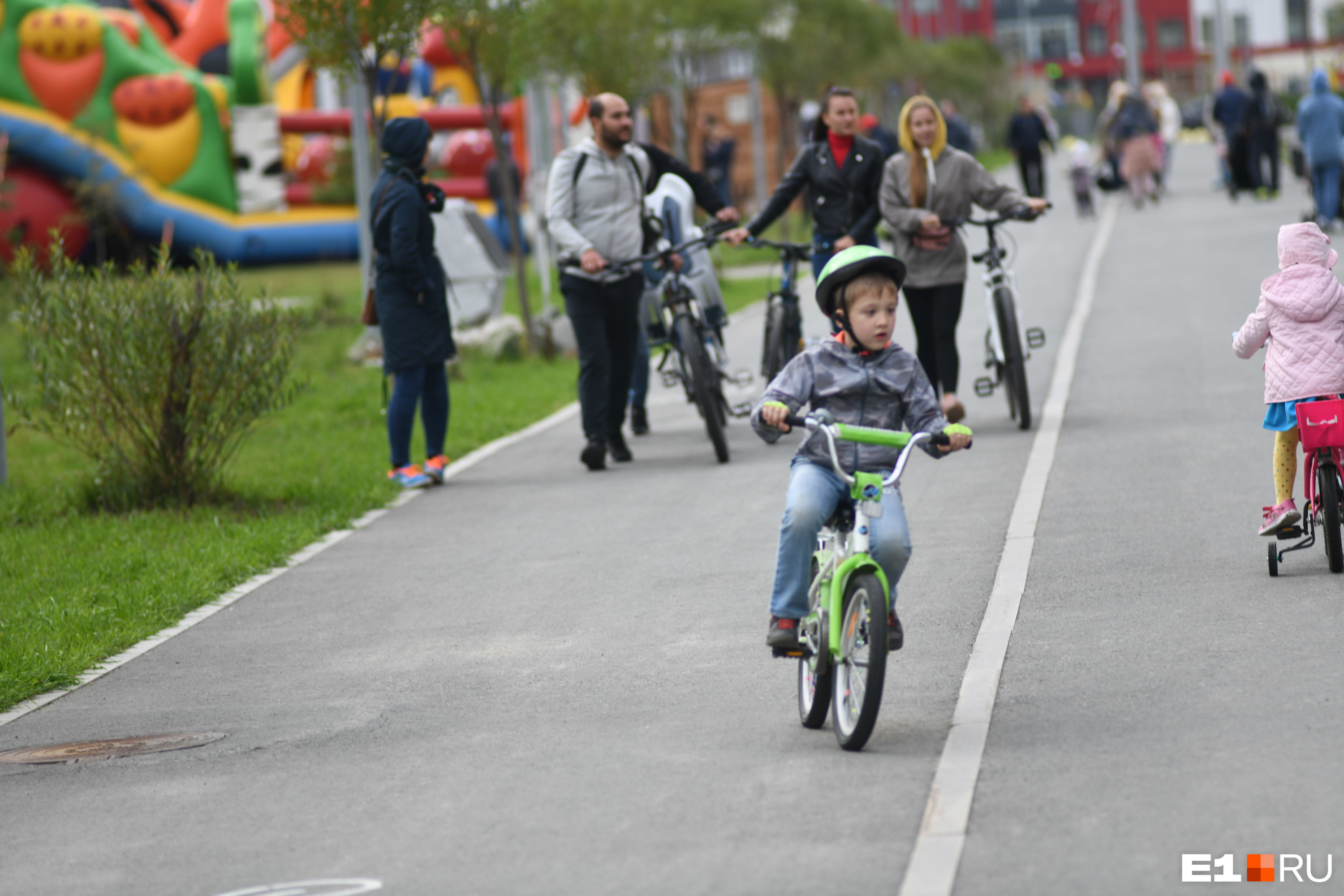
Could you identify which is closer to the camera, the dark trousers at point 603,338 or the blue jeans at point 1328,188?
the dark trousers at point 603,338

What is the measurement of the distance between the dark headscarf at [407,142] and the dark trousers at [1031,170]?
21.8m

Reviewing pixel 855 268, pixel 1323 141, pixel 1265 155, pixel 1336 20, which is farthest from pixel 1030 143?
pixel 1336 20

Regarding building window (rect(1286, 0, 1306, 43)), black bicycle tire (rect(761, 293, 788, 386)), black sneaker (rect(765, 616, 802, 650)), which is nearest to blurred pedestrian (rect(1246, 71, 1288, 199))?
black bicycle tire (rect(761, 293, 788, 386))

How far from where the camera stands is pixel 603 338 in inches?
436

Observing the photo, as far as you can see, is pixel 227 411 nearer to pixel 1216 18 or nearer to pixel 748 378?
pixel 748 378

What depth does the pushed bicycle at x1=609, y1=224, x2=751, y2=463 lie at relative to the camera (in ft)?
35.8

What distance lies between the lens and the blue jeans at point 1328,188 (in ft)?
73.8

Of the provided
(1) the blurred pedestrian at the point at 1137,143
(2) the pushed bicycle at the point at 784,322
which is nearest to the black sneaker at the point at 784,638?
(2) the pushed bicycle at the point at 784,322

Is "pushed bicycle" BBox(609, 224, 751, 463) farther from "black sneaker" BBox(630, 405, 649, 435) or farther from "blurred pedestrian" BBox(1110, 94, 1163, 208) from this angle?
"blurred pedestrian" BBox(1110, 94, 1163, 208)

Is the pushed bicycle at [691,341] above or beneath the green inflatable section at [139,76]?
beneath

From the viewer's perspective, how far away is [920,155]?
35.8ft

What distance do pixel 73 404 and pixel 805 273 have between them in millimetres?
16537

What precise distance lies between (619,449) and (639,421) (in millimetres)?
1307

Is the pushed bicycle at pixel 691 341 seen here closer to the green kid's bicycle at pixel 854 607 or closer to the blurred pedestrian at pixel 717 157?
the green kid's bicycle at pixel 854 607
